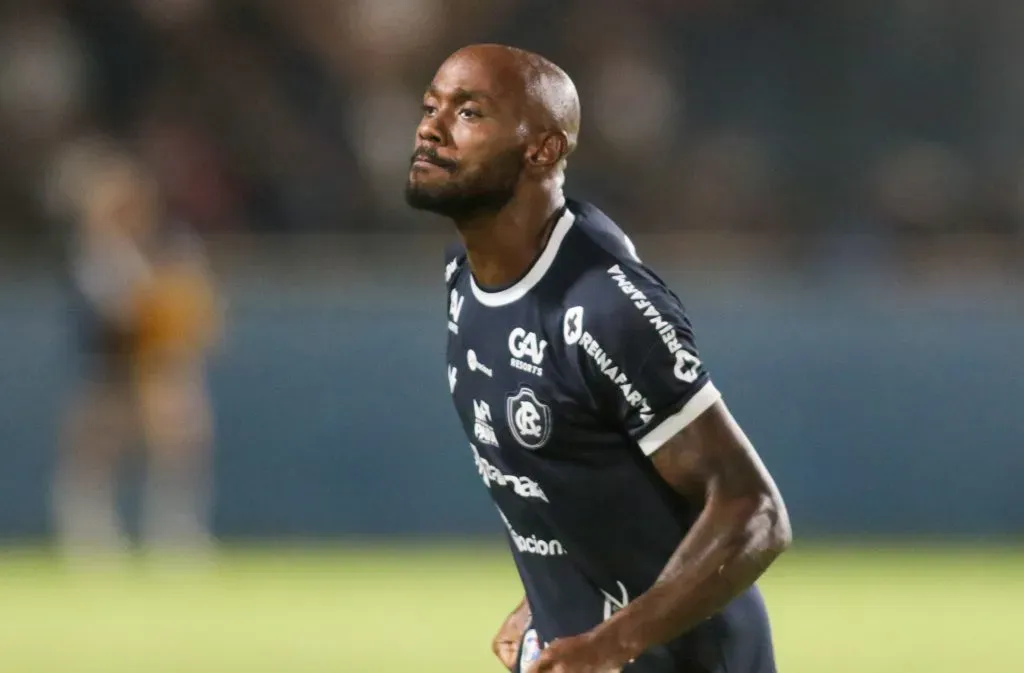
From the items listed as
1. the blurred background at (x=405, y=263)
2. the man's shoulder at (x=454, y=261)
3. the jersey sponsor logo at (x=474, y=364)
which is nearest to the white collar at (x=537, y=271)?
the jersey sponsor logo at (x=474, y=364)

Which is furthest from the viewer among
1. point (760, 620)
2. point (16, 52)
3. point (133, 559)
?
point (16, 52)

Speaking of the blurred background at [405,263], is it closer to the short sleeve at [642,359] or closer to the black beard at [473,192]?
the black beard at [473,192]

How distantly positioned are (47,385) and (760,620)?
10.3m

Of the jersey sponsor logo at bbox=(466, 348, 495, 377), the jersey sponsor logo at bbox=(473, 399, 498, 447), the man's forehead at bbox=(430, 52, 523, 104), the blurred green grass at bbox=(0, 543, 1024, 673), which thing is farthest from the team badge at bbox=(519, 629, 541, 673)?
the blurred green grass at bbox=(0, 543, 1024, 673)

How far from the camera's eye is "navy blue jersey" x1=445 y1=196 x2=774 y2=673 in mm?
4238

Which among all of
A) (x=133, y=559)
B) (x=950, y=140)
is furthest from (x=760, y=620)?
(x=950, y=140)

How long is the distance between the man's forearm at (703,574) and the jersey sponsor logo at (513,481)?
1.91 feet

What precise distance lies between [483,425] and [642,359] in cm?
65

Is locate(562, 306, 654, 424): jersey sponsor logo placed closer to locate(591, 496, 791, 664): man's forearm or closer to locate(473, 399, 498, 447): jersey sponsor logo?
locate(591, 496, 791, 664): man's forearm

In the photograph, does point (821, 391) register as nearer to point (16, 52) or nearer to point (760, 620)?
point (16, 52)

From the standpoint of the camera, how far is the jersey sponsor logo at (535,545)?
466 cm

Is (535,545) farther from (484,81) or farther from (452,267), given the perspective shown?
(484,81)

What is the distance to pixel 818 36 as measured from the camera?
15062mm

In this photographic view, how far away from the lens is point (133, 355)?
13.9m
